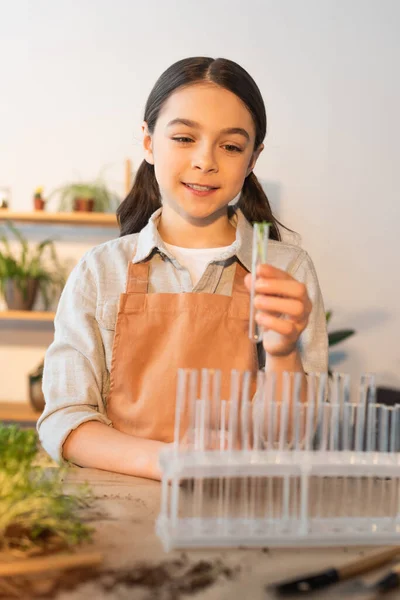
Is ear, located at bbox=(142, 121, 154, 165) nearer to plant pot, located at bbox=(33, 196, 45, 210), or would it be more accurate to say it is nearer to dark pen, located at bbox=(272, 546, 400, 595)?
dark pen, located at bbox=(272, 546, 400, 595)

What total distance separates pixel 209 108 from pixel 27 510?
828 millimetres

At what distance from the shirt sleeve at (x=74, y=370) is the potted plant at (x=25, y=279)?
1.65 metres

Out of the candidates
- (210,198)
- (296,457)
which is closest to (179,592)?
(296,457)

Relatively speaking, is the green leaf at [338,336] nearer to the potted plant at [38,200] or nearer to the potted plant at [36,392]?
the potted plant at [36,392]

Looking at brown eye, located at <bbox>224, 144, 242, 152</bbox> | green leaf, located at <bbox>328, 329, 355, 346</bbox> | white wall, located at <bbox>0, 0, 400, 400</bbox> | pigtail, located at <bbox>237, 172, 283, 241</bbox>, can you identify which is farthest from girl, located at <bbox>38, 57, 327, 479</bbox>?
white wall, located at <bbox>0, 0, 400, 400</bbox>

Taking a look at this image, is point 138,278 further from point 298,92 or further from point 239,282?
point 298,92

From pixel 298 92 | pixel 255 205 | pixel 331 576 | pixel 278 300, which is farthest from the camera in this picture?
pixel 298 92

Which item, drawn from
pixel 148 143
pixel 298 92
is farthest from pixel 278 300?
pixel 298 92

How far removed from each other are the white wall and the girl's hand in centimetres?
235

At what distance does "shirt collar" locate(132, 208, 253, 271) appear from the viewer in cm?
146

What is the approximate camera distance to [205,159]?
1311 millimetres

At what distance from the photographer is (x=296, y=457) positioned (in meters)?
0.80

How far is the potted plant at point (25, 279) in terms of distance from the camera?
10.0 ft

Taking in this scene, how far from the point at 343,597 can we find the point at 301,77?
2.91m
